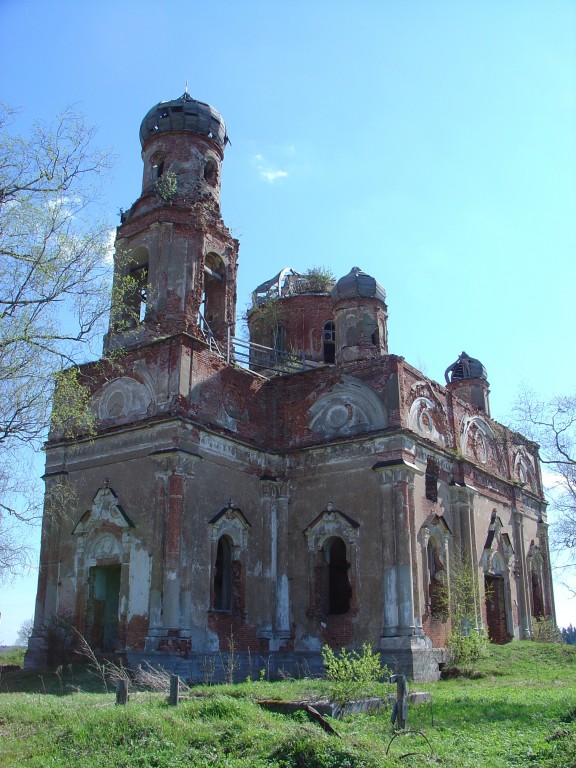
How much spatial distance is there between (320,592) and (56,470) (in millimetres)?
6916

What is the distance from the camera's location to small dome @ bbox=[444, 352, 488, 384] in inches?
964

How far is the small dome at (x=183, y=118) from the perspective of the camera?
20.5m

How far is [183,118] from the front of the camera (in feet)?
67.2

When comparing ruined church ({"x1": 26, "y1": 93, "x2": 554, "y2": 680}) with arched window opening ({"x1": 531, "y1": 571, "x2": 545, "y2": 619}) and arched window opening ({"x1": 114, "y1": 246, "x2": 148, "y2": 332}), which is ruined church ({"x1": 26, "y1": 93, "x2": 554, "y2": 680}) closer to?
arched window opening ({"x1": 114, "y1": 246, "x2": 148, "y2": 332})

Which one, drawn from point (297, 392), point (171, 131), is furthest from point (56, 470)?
point (171, 131)

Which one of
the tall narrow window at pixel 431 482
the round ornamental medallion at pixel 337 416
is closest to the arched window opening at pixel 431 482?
the tall narrow window at pixel 431 482

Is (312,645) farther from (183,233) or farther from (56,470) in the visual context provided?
(183,233)

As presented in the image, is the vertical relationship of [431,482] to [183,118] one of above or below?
below

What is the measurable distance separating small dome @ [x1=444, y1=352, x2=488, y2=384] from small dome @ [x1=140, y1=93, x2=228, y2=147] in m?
10.3

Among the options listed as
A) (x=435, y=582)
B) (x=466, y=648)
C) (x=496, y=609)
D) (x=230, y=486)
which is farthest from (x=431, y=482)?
(x=496, y=609)

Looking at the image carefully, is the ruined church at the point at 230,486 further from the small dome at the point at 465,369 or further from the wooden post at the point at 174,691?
the wooden post at the point at 174,691

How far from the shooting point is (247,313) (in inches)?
1048

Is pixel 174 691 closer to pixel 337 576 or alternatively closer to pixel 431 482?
pixel 337 576

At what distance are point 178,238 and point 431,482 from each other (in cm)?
856
